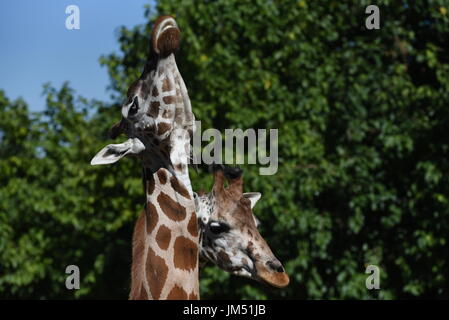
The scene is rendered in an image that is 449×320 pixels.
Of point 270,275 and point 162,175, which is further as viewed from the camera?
point 270,275

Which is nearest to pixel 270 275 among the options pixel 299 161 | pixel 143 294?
pixel 143 294

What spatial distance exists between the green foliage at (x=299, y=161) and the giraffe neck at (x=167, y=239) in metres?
4.95

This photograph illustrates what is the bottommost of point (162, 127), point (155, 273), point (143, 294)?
point (143, 294)

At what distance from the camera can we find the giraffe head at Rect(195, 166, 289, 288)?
4684 millimetres

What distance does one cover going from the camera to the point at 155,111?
4180mm

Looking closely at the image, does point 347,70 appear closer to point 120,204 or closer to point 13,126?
point 120,204

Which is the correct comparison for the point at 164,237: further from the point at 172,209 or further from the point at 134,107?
the point at 134,107

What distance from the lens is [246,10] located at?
10.5 meters

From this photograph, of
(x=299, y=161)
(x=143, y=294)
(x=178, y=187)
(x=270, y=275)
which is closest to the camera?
(x=143, y=294)

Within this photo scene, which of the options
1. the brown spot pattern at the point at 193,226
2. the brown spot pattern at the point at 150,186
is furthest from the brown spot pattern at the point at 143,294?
the brown spot pattern at the point at 150,186

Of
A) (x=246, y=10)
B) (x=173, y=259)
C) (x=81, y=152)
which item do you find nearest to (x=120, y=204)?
(x=81, y=152)

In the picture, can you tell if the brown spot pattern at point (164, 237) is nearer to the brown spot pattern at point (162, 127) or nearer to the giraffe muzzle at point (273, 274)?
the brown spot pattern at point (162, 127)

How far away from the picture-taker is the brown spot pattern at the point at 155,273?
13.5 ft

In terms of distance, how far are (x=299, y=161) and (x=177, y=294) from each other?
19.8 ft
